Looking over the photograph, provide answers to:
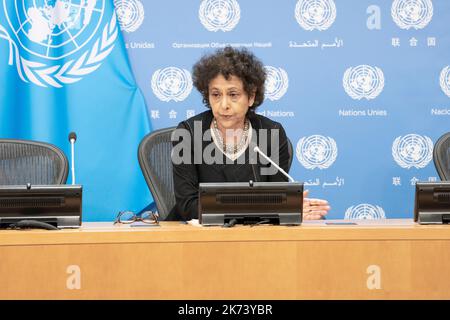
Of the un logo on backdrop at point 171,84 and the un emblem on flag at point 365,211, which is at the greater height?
the un logo on backdrop at point 171,84

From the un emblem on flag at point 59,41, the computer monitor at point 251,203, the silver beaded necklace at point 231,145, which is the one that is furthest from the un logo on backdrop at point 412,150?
the computer monitor at point 251,203

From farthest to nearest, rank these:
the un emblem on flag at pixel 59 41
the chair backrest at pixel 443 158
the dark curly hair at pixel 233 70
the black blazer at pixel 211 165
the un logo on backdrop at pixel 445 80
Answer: the un logo on backdrop at pixel 445 80 → the un emblem on flag at pixel 59 41 → the chair backrest at pixel 443 158 → the dark curly hair at pixel 233 70 → the black blazer at pixel 211 165

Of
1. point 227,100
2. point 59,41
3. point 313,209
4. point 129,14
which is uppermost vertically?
point 129,14

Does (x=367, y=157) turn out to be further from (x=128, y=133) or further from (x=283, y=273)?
(x=283, y=273)

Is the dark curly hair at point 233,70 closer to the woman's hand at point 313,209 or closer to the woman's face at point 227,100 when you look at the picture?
the woman's face at point 227,100

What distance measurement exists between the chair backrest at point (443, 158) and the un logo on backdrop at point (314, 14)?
999 mm

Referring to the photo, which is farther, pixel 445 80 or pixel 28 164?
pixel 445 80

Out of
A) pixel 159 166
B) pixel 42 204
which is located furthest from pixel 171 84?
pixel 42 204

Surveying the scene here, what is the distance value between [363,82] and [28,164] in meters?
1.83

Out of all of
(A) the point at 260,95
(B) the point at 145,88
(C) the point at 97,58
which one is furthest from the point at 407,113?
(C) the point at 97,58

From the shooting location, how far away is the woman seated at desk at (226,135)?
110 inches

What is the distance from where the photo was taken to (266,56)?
3.72m

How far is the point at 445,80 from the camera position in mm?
3777

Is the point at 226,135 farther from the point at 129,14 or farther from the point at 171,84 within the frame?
the point at 129,14
